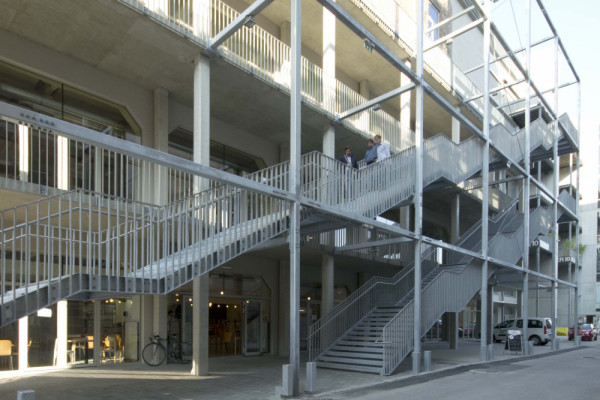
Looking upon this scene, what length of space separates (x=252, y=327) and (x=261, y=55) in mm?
9204

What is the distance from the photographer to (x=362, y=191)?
42.4 feet

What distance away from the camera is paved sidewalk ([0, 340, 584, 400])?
9.51 meters

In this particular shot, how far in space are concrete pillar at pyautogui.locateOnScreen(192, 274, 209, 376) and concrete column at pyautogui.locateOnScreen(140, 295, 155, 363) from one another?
96.8 inches

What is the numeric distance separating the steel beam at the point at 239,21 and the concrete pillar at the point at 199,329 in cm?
545

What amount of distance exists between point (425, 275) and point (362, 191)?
21.0 ft

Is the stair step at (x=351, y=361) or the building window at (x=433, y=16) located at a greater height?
the building window at (x=433, y=16)

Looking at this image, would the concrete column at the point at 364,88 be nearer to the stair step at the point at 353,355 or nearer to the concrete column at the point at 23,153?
the stair step at the point at 353,355

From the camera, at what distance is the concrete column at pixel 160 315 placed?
553 inches

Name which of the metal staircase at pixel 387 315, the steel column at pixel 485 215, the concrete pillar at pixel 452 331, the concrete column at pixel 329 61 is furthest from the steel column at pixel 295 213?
the concrete pillar at pixel 452 331

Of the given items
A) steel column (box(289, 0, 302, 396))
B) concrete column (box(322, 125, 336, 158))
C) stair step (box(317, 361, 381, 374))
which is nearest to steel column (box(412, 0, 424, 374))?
stair step (box(317, 361, 381, 374))

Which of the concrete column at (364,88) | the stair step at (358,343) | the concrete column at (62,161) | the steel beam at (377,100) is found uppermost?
the concrete column at (364,88)

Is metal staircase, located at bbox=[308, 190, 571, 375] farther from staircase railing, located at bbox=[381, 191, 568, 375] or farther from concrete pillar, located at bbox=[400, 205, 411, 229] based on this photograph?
concrete pillar, located at bbox=[400, 205, 411, 229]

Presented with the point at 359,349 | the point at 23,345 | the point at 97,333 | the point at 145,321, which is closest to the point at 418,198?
the point at 359,349

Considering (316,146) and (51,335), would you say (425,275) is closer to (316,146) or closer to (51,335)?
(316,146)
